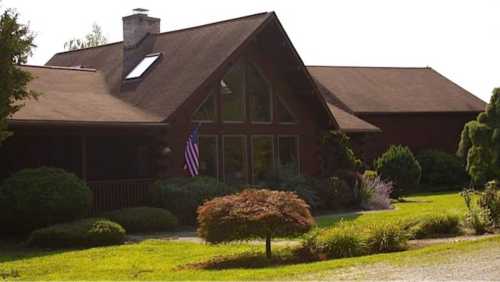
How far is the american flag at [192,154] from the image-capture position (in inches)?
1019

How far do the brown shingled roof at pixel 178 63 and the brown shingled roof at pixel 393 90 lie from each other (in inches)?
561

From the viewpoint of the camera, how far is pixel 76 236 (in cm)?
1886

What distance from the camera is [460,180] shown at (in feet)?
139

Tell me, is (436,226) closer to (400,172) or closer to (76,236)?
(76,236)

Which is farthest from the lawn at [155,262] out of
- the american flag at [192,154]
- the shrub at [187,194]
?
the american flag at [192,154]

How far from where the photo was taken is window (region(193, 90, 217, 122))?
27.0 meters

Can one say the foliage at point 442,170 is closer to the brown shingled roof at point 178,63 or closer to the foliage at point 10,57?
the brown shingled roof at point 178,63

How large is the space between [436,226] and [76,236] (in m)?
8.46

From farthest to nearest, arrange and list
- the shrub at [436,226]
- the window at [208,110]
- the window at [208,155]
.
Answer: the window at [208,155], the window at [208,110], the shrub at [436,226]

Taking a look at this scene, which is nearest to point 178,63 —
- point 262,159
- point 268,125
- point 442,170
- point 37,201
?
point 268,125

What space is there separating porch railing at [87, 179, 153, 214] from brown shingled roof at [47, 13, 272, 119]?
7.73 feet

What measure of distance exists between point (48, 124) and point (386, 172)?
17.0 m

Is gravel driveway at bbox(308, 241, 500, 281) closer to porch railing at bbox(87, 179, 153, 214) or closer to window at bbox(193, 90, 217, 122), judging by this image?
porch railing at bbox(87, 179, 153, 214)

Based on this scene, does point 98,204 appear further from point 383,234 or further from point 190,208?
point 383,234
